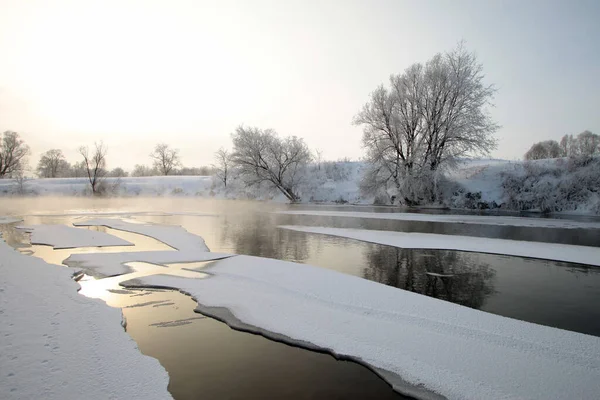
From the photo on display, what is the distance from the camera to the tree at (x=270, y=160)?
42.1 m

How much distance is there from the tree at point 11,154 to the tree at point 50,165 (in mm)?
20560

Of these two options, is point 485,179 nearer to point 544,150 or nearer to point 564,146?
point 544,150

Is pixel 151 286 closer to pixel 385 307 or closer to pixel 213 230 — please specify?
pixel 385 307

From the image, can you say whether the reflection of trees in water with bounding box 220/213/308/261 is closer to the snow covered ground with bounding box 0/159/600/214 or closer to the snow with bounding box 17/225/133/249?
the snow with bounding box 17/225/133/249

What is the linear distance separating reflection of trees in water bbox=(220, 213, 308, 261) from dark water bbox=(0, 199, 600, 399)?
0.21ft

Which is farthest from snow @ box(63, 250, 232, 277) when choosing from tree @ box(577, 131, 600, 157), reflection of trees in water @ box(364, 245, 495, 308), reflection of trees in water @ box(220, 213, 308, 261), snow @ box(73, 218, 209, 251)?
tree @ box(577, 131, 600, 157)

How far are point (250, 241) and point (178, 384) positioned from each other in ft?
33.5

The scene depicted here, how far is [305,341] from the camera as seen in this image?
16.7 feet

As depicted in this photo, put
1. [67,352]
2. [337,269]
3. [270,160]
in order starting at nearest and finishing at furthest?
1. [67,352]
2. [337,269]
3. [270,160]

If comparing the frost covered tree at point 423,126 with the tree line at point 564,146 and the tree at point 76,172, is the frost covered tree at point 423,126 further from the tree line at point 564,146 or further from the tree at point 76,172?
the tree at point 76,172

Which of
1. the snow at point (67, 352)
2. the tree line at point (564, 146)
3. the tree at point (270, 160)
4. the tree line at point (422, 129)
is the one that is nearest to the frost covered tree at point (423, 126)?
the tree line at point (422, 129)

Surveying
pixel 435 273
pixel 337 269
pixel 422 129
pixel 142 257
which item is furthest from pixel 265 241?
pixel 422 129

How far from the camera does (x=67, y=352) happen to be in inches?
178

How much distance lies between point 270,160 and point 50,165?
78.9 m
